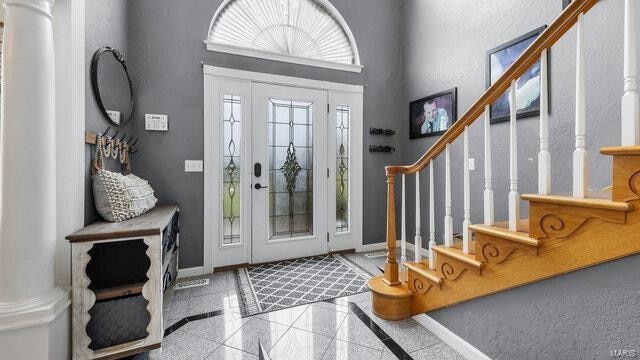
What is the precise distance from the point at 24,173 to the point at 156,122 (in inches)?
58.6

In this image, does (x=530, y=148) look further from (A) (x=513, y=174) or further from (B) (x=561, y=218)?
(B) (x=561, y=218)

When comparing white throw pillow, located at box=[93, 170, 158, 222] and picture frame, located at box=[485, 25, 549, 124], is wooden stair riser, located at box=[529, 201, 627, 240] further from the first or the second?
white throw pillow, located at box=[93, 170, 158, 222]

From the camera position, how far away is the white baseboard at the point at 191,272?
269 centimetres

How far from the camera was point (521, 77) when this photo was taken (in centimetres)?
234

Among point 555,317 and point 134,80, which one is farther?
point 134,80

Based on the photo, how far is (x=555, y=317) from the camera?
117 cm

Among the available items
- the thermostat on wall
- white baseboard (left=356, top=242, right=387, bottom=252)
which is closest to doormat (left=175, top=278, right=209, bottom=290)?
the thermostat on wall

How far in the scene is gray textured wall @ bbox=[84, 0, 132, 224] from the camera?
169 cm

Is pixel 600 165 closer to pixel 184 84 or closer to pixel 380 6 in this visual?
pixel 380 6

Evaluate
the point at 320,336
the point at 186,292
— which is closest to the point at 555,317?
the point at 320,336

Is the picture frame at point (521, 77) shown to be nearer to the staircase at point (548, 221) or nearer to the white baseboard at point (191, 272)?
the staircase at point (548, 221)

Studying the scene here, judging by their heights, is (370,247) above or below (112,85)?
below

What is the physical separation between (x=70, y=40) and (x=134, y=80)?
3.67 feet

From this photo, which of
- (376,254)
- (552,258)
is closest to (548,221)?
(552,258)
